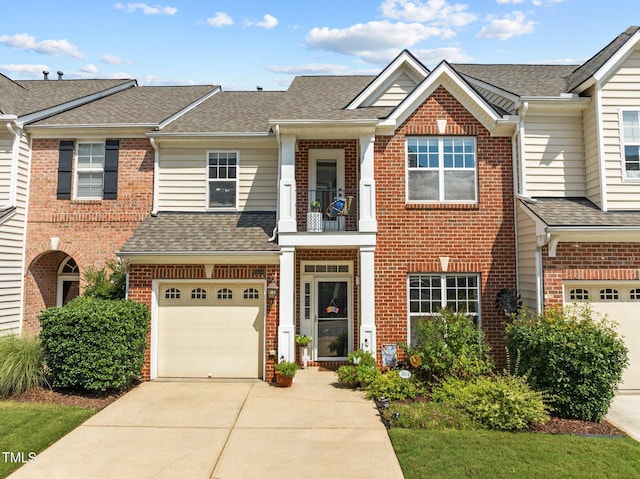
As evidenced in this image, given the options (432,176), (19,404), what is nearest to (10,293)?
(19,404)

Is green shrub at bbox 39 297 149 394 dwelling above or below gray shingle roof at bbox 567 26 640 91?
below

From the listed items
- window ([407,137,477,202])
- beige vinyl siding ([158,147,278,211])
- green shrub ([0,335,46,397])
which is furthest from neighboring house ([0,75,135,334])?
window ([407,137,477,202])

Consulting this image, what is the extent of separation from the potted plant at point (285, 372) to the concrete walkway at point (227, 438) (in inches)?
6.5

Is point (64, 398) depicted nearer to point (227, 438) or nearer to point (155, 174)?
point (227, 438)

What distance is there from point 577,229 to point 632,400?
359 centimetres

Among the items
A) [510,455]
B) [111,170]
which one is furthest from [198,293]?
[510,455]

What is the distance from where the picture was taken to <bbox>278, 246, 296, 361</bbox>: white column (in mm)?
9625

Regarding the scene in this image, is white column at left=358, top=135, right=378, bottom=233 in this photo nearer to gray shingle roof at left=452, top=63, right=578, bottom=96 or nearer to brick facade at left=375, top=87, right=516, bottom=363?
brick facade at left=375, top=87, right=516, bottom=363

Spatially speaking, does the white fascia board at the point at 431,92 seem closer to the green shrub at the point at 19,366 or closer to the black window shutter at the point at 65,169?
the black window shutter at the point at 65,169

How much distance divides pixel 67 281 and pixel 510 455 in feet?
40.8

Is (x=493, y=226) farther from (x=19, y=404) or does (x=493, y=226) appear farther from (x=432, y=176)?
(x=19, y=404)

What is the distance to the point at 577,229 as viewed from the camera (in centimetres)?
891

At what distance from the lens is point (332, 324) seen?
36.4 feet

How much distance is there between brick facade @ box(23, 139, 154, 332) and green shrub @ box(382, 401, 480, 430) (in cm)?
844
